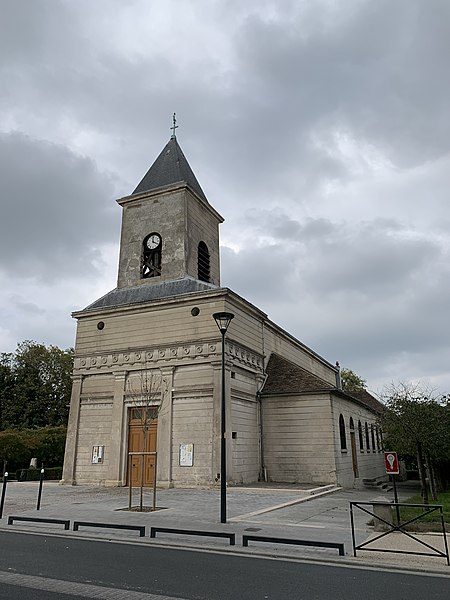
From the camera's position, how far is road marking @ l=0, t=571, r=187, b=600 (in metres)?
6.08

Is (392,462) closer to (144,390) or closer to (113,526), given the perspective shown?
(113,526)

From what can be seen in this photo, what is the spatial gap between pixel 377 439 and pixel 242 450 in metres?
16.5

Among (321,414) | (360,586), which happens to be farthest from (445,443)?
(360,586)

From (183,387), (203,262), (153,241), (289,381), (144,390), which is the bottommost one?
(144,390)

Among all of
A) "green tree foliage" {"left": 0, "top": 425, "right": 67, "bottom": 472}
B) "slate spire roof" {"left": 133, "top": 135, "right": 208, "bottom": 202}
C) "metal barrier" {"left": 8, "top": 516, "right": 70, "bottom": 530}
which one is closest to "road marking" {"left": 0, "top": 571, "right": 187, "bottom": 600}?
"metal barrier" {"left": 8, "top": 516, "right": 70, "bottom": 530}

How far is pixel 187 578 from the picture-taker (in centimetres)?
698

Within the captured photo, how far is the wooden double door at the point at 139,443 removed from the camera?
22.4m

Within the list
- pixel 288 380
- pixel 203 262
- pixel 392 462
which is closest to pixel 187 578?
pixel 392 462

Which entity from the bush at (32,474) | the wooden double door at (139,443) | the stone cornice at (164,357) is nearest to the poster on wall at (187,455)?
the wooden double door at (139,443)

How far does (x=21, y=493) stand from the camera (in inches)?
768

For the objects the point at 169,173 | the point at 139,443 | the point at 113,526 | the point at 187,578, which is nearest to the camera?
the point at 187,578

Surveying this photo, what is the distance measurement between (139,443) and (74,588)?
1707 centimetres

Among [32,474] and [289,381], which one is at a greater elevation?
[289,381]

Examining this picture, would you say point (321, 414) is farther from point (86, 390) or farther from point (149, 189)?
point (149, 189)
